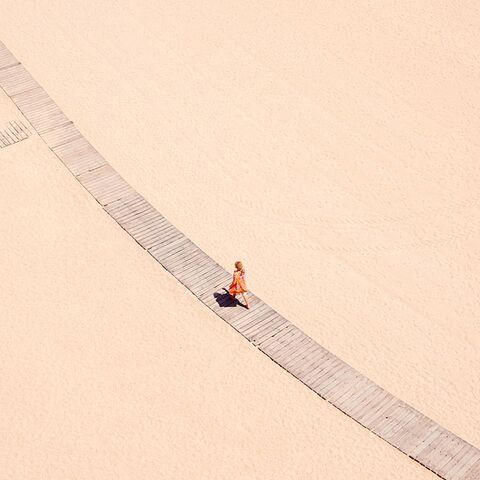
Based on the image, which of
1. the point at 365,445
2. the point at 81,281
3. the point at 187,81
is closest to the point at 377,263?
the point at 365,445

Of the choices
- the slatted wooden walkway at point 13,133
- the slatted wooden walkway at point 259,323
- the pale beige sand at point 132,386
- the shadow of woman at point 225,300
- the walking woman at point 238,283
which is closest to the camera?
the pale beige sand at point 132,386

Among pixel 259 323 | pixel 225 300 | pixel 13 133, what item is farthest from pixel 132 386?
pixel 13 133

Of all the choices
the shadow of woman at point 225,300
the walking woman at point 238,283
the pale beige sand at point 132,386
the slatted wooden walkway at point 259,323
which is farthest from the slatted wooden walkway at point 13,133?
the walking woman at point 238,283

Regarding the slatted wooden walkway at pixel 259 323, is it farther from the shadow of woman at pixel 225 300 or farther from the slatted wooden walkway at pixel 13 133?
the slatted wooden walkway at pixel 13 133

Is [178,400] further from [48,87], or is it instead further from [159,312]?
[48,87]

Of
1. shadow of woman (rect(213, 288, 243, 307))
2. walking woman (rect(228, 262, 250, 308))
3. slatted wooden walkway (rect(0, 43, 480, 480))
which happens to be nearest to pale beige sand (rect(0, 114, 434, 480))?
slatted wooden walkway (rect(0, 43, 480, 480))

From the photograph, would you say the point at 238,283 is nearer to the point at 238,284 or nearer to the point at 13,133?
the point at 238,284
